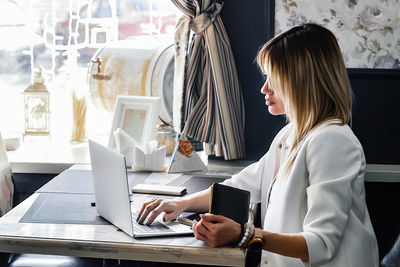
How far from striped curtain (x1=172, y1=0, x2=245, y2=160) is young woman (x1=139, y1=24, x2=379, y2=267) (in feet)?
3.02

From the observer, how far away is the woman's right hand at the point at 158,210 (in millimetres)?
1653

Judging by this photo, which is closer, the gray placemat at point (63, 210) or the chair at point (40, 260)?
the gray placemat at point (63, 210)

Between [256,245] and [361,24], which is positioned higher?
[361,24]

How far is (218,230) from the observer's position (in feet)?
4.69

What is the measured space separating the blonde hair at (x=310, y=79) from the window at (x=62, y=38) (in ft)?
4.93

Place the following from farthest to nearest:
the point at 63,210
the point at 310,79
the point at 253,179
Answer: the point at 253,179
the point at 63,210
the point at 310,79

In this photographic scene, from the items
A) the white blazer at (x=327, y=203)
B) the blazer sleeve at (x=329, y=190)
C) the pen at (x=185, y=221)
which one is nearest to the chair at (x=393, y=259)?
the white blazer at (x=327, y=203)

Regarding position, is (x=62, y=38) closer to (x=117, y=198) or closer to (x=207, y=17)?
(x=207, y=17)

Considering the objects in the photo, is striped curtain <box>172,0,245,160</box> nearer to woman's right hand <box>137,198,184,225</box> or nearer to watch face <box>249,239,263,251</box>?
woman's right hand <box>137,198,184,225</box>

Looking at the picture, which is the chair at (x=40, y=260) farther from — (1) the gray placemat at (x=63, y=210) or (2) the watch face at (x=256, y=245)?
(2) the watch face at (x=256, y=245)

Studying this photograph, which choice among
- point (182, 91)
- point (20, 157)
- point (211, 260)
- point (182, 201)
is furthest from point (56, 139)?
point (211, 260)

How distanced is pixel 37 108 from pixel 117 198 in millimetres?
1569

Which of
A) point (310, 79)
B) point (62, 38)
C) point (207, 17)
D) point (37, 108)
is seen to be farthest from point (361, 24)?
point (37, 108)

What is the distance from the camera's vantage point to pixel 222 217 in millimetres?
1431
